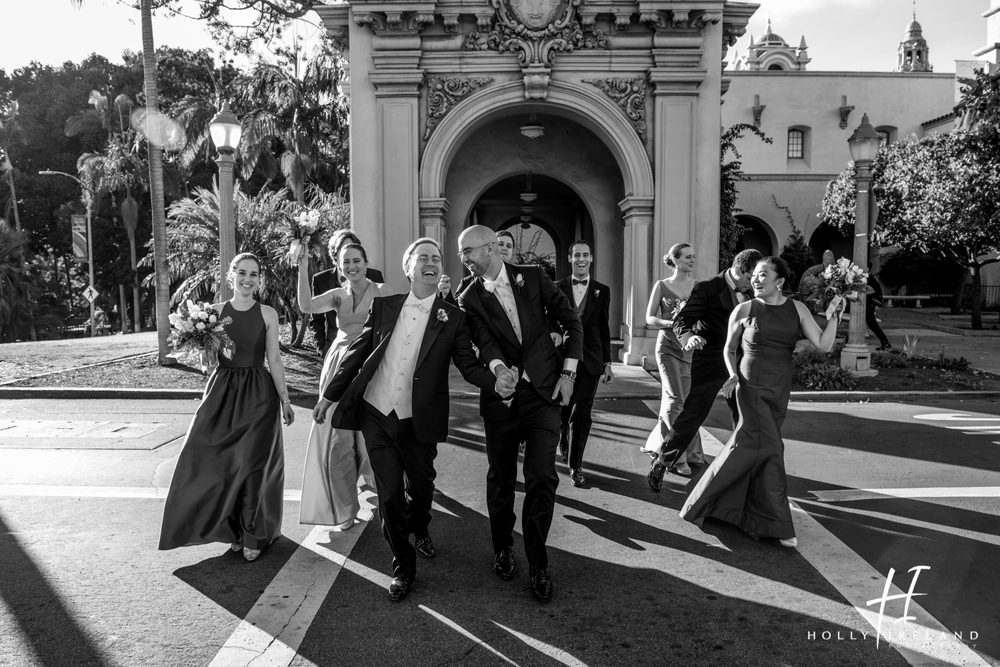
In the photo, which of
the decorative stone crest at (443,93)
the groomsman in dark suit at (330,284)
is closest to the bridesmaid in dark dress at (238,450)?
the groomsman in dark suit at (330,284)

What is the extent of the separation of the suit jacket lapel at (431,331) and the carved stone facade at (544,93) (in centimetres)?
895

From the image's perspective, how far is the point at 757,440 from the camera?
195 inches

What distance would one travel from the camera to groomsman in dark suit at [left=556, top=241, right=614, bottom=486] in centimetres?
601

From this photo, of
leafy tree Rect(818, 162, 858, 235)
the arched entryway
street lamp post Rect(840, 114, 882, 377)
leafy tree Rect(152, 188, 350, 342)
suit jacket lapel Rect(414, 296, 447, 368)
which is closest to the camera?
suit jacket lapel Rect(414, 296, 447, 368)

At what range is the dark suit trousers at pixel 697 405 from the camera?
5.88 meters

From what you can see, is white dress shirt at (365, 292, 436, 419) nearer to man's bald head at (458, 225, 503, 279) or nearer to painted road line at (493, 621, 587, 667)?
man's bald head at (458, 225, 503, 279)

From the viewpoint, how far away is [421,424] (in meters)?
4.10

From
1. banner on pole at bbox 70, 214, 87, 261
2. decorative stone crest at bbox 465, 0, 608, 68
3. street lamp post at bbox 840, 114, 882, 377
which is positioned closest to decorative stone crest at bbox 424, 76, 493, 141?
decorative stone crest at bbox 465, 0, 608, 68

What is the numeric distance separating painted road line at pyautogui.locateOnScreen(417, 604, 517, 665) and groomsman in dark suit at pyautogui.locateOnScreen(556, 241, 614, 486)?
2580mm

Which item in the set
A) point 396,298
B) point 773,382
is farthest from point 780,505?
point 396,298

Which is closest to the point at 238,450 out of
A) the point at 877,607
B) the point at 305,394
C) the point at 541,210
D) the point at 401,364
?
the point at 401,364

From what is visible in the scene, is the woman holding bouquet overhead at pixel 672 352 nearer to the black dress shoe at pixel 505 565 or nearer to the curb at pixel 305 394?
the black dress shoe at pixel 505 565

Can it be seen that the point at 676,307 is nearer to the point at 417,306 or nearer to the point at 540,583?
the point at 417,306

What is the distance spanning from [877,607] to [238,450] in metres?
3.69
